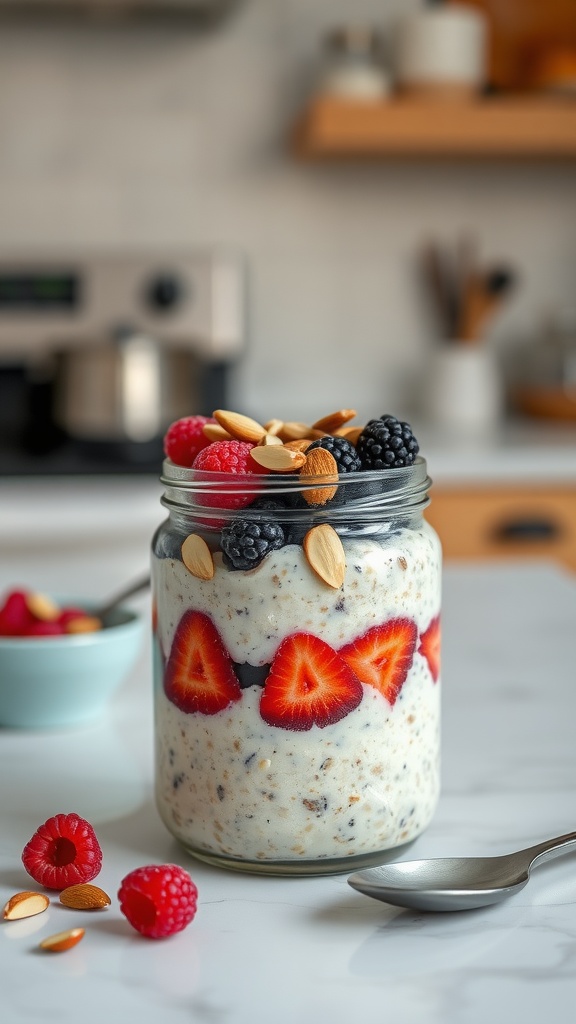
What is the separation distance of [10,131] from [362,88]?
0.78 m

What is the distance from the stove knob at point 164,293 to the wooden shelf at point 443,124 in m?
0.40

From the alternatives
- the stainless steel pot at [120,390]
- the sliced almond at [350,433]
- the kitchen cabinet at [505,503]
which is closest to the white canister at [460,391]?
the kitchen cabinet at [505,503]

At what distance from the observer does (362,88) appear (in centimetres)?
223

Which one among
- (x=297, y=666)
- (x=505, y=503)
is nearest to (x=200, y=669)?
(x=297, y=666)

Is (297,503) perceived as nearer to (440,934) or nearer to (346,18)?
(440,934)

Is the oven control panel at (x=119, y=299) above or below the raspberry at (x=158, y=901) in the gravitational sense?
above

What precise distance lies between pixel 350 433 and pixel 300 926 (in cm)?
26

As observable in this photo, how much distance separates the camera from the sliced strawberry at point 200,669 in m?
0.56

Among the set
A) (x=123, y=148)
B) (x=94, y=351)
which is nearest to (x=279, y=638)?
(x=94, y=351)

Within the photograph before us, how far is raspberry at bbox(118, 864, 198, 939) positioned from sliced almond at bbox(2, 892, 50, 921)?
5 cm

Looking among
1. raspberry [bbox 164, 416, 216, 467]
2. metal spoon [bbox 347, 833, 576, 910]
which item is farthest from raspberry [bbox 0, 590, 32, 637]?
metal spoon [bbox 347, 833, 576, 910]

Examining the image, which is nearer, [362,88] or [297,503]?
[297,503]

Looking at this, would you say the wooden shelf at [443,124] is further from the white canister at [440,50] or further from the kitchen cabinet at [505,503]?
the kitchen cabinet at [505,503]

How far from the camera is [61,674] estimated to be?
2.57 feet
